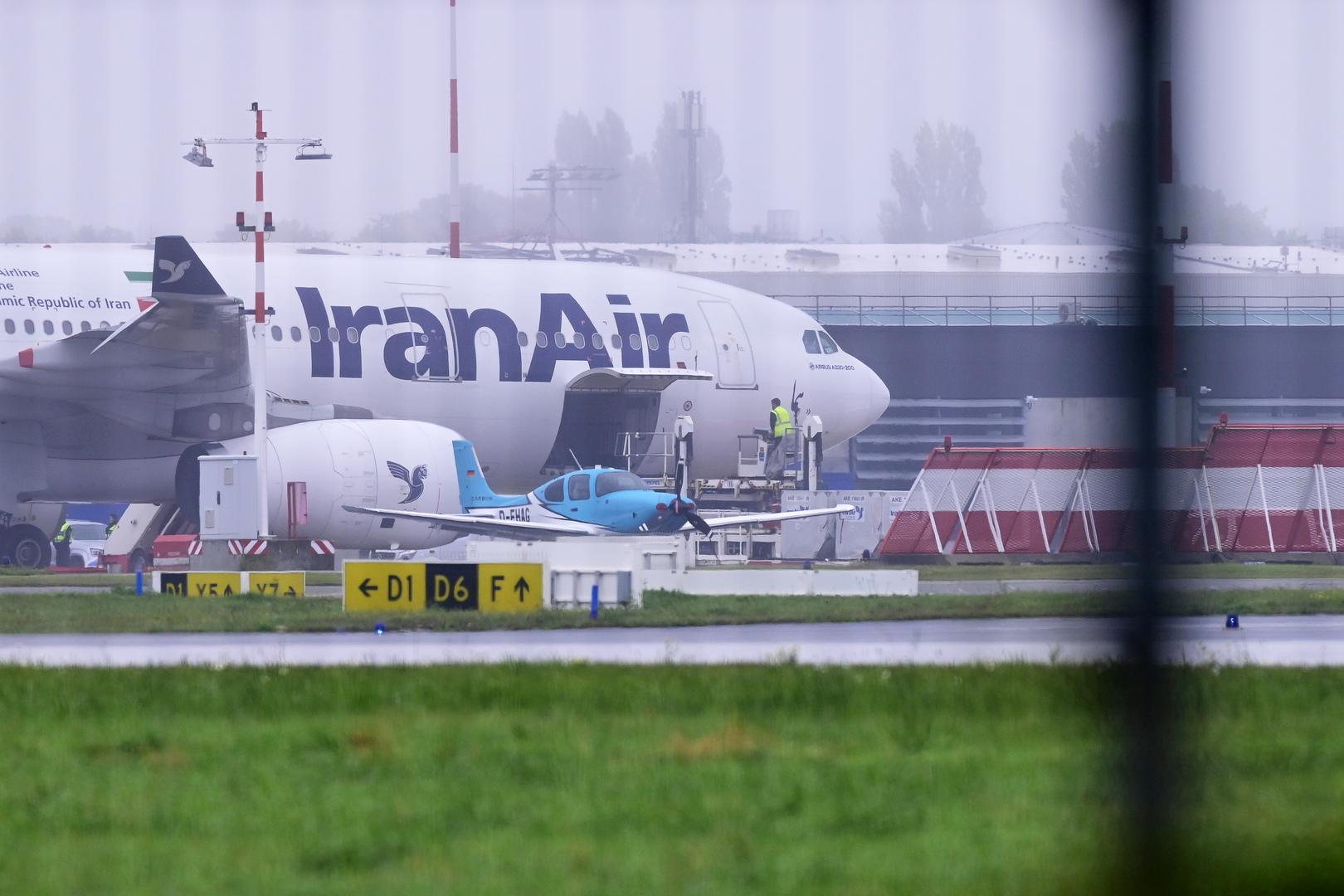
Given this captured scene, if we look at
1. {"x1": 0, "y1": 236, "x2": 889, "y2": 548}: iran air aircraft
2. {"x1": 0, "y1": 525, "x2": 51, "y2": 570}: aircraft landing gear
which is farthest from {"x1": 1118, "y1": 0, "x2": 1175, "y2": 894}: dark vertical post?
{"x1": 0, "y1": 525, "x2": 51, "y2": 570}: aircraft landing gear

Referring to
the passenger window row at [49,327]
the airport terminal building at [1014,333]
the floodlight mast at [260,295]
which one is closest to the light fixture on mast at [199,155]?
the floodlight mast at [260,295]

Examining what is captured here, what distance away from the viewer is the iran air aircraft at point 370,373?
3119 cm

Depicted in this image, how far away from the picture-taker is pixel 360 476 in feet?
101

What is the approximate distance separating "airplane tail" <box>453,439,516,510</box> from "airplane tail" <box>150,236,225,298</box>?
554 cm

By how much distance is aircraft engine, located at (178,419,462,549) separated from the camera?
3019cm

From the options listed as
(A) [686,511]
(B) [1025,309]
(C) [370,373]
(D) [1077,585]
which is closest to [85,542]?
(C) [370,373]

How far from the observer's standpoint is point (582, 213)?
38500 millimetres

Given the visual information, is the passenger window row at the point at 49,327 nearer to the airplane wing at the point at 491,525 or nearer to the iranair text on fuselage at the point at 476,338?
the iranair text on fuselage at the point at 476,338

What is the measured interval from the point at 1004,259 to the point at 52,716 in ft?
118

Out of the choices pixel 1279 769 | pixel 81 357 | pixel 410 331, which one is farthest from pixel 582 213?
pixel 1279 769

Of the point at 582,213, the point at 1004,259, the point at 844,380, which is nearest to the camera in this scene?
the point at 582,213

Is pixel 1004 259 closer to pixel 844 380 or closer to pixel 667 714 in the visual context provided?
pixel 844 380

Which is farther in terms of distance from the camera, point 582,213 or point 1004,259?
point 1004,259

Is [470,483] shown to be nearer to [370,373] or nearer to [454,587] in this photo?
[370,373]
